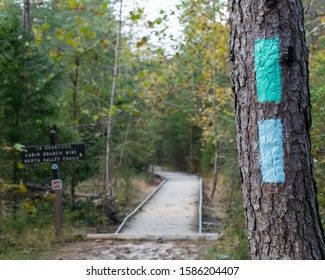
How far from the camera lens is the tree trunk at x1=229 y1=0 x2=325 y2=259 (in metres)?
1.90

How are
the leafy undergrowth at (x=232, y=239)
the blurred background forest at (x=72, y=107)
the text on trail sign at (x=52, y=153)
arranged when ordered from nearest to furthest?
1. the leafy undergrowth at (x=232, y=239)
2. the blurred background forest at (x=72, y=107)
3. the text on trail sign at (x=52, y=153)

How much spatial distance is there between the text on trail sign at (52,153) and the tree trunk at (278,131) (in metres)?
7.21

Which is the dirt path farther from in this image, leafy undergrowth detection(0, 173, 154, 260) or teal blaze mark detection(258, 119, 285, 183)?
teal blaze mark detection(258, 119, 285, 183)

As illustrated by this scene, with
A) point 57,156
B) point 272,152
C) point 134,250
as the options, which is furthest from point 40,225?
point 272,152

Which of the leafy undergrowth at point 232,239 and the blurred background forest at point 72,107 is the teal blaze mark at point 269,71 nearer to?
the blurred background forest at point 72,107

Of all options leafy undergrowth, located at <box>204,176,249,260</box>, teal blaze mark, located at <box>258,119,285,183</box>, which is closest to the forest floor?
leafy undergrowth, located at <box>204,176,249,260</box>

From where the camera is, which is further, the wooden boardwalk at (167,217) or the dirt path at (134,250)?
the wooden boardwalk at (167,217)

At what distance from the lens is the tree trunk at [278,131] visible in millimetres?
1901

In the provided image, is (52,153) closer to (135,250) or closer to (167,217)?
(135,250)

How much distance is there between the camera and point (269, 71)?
75.7 inches

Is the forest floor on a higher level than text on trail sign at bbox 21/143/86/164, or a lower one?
lower

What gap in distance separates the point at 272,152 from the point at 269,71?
1.21 ft

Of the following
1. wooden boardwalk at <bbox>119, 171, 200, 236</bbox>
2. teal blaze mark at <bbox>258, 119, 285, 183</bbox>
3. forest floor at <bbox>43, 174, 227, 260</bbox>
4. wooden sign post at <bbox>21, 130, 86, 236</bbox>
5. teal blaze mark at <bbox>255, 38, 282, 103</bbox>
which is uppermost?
teal blaze mark at <bbox>255, 38, 282, 103</bbox>

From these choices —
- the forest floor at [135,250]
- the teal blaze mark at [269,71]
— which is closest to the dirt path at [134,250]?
the forest floor at [135,250]
